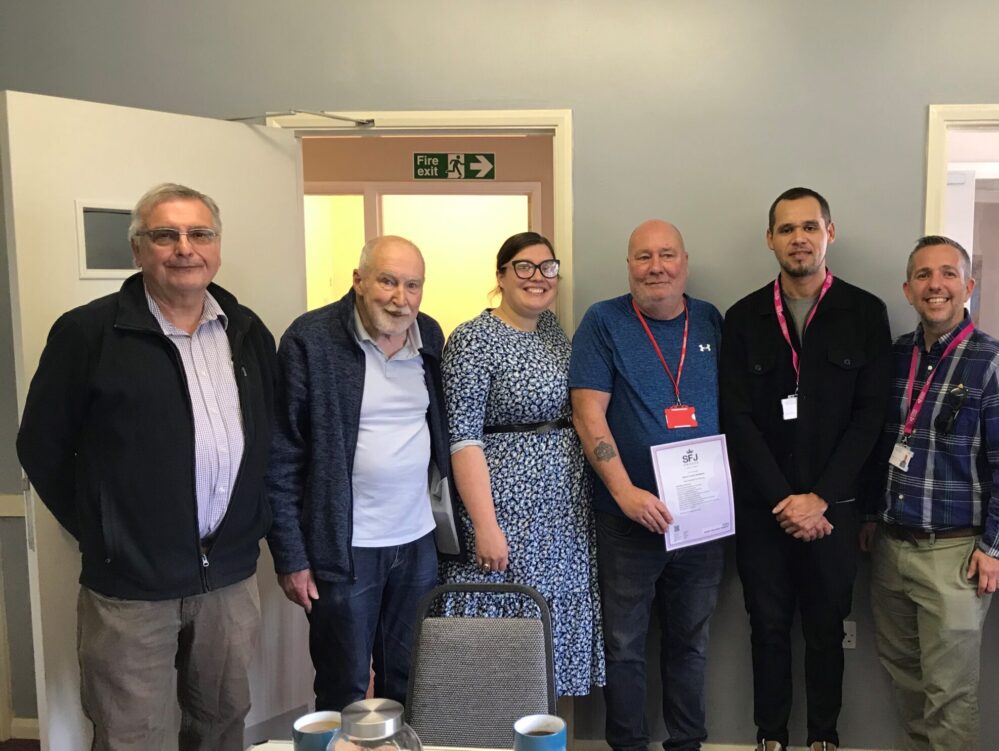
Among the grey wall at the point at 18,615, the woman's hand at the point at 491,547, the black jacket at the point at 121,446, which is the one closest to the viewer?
the black jacket at the point at 121,446

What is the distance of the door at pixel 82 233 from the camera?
2072 mm

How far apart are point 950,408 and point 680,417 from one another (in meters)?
0.77

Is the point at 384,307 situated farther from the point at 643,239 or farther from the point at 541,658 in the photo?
the point at 541,658

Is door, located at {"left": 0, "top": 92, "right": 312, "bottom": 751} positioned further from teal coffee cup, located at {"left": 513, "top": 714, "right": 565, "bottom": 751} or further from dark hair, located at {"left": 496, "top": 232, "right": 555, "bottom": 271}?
teal coffee cup, located at {"left": 513, "top": 714, "right": 565, "bottom": 751}

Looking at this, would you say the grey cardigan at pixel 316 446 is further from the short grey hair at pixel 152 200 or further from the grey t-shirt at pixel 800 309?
the grey t-shirt at pixel 800 309

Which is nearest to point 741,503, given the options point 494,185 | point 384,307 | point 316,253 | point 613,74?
point 384,307

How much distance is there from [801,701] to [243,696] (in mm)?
1896

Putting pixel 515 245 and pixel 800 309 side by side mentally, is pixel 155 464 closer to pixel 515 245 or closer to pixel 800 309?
pixel 515 245

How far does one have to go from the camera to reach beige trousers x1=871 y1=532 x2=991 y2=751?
7.39 ft

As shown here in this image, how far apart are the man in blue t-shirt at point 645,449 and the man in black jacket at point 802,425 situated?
12 centimetres

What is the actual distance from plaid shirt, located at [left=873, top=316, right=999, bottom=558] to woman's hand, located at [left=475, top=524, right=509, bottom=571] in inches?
46.8

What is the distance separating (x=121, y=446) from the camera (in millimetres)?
1762

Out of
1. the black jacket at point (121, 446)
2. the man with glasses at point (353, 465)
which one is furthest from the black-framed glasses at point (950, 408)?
the black jacket at point (121, 446)

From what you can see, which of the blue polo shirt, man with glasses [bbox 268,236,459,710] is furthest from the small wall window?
the blue polo shirt
